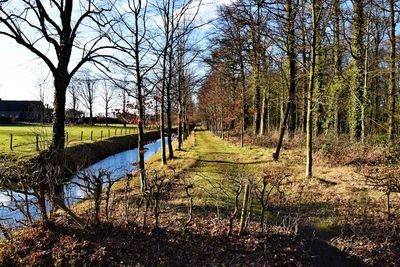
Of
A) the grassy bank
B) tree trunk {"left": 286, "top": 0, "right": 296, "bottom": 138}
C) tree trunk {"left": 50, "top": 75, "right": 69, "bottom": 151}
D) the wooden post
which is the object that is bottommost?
the grassy bank

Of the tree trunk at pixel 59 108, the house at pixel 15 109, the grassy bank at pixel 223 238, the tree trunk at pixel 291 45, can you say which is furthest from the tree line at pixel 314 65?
the house at pixel 15 109

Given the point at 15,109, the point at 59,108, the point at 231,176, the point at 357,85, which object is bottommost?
the point at 231,176

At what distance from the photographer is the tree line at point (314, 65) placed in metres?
13.6

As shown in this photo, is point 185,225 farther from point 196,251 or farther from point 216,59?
point 216,59

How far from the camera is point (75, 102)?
7631 centimetres

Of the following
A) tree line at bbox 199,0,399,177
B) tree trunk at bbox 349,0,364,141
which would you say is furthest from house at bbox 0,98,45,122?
tree trunk at bbox 349,0,364,141

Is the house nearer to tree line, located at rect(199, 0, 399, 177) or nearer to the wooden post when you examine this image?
tree line, located at rect(199, 0, 399, 177)

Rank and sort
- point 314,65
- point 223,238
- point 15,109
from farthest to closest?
1. point 15,109
2. point 314,65
3. point 223,238

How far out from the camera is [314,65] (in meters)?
12.2

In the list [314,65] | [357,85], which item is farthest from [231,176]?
[357,85]

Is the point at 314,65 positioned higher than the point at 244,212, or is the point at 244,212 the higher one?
the point at 314,65

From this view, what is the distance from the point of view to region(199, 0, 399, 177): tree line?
13578 millimetres

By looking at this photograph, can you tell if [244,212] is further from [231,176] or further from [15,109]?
[15,109]

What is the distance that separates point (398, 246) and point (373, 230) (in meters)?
0.76
